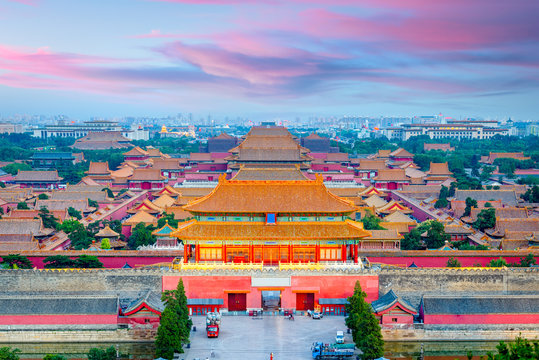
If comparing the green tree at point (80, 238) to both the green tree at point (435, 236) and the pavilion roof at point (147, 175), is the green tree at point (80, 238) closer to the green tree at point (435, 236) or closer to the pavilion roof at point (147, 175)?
the green tree at point (435, 236)

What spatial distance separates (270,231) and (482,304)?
11.3 m

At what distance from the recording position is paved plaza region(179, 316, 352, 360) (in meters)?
26.2

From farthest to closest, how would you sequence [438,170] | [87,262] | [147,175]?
[438,170] < [147,175] < [87,262]

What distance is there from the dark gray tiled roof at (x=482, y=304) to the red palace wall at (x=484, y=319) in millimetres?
192

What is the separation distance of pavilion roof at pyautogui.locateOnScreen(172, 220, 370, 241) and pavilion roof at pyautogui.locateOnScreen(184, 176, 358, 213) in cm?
79

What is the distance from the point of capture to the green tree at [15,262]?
34.6 meters

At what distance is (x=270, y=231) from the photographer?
31.6 meters

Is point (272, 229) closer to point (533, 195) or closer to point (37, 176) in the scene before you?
point (533, 195)

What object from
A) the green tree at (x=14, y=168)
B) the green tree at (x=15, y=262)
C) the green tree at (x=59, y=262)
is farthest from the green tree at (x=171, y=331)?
the green tree at (x=14, y=168)

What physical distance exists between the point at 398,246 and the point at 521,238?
28.9ft

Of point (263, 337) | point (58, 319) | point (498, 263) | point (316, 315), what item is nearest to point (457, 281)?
point (498, 263)

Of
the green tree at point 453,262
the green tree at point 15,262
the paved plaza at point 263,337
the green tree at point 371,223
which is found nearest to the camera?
the paved plaza at point 263,337

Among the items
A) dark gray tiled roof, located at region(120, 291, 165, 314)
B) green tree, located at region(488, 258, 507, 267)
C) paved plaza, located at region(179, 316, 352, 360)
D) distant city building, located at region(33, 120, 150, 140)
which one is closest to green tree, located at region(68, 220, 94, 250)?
dark gray tiled roof, located at region(120, 291, 165, 314)

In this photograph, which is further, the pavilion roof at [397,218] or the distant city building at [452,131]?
the distant city building at [452,131]
